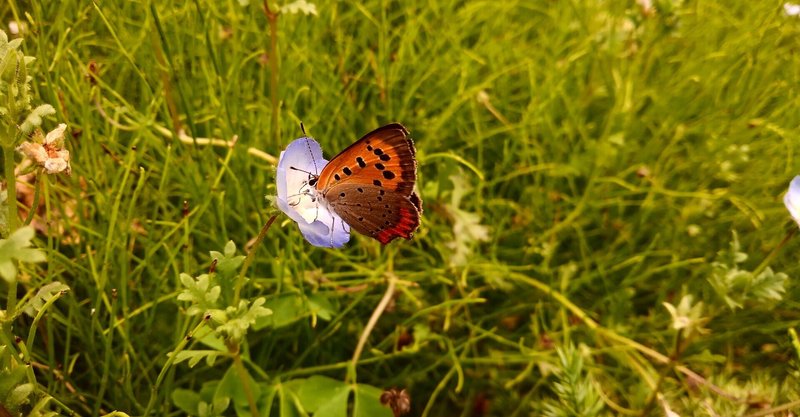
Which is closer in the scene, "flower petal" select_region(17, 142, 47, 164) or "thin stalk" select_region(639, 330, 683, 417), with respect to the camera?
"flower petal" select_region(17, 142, 47, 164)

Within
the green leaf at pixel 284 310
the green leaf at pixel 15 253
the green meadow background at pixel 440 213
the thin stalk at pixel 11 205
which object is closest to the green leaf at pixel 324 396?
the green meadow background at pixel 440 213

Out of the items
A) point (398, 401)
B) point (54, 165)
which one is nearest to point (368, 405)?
point (398, 401)

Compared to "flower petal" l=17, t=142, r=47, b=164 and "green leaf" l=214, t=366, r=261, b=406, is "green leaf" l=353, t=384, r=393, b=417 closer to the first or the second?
"green leaf" l=214, t=366, r=261, b=406

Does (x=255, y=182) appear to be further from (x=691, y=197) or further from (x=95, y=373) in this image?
(x=691, y=197)

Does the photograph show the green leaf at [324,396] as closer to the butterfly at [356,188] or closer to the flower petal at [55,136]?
the butterfly at [356,188]

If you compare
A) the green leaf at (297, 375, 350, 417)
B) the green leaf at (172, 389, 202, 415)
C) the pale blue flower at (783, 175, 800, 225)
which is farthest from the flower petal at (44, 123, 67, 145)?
the pale blue flower at (783, 175, 800, 225)

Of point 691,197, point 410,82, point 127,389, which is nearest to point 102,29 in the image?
point 410,82

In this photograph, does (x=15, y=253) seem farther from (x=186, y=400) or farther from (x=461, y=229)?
(x=461, y=229)
